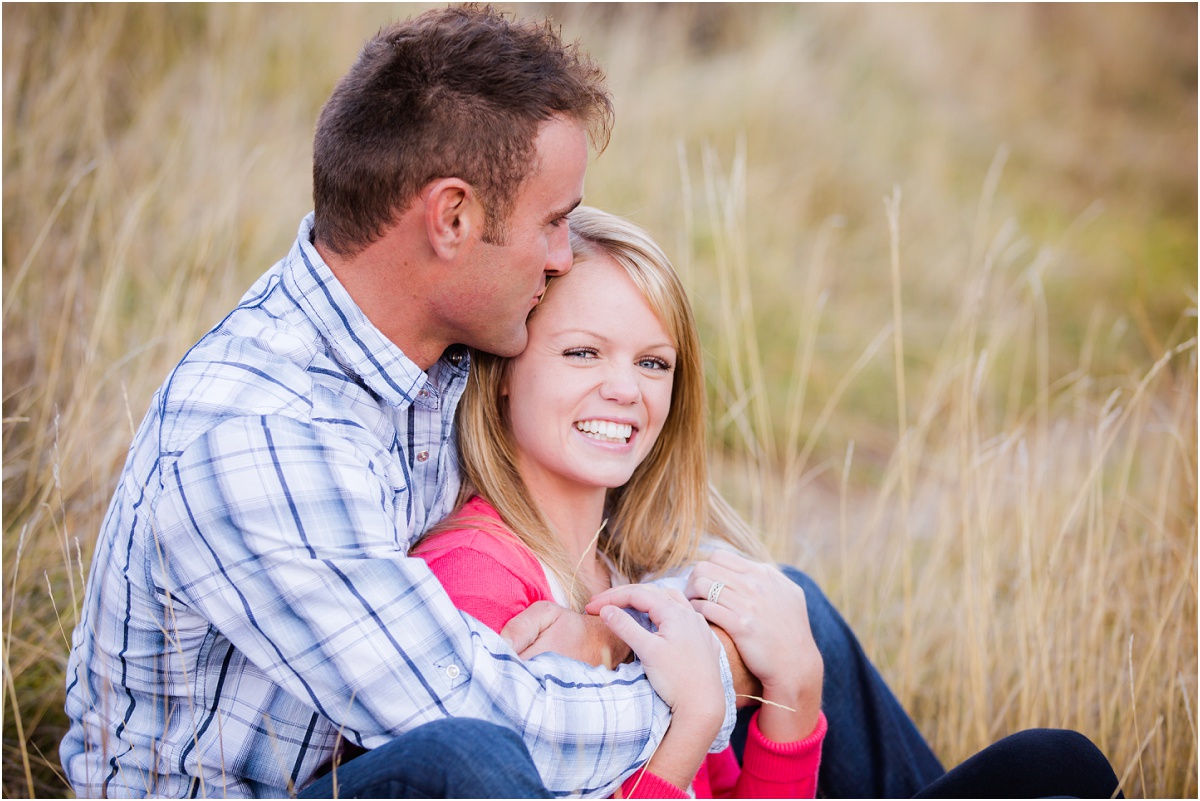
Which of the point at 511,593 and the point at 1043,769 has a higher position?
the point at 511,593

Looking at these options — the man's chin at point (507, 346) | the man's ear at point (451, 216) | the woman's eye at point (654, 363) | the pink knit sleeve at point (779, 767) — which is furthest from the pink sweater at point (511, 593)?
the man's ear at point (451, 216)

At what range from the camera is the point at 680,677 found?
1.78 m

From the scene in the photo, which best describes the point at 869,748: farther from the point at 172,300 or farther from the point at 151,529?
the point at 172,300

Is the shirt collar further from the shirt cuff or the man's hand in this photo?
the shirt cuff

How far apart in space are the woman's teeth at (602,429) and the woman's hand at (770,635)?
324 mm

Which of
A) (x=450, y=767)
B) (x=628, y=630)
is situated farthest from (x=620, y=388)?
(x=450, y=767)

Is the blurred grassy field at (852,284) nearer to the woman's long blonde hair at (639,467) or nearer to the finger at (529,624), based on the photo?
the woman's long blonde hair at (639,467)

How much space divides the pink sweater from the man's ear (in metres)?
0.56

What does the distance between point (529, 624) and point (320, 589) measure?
431mm

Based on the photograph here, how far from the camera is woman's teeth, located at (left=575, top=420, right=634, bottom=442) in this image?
7.10ft

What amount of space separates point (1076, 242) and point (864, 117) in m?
1.81

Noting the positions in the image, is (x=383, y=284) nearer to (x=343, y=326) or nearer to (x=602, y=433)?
(x=343, y=326)

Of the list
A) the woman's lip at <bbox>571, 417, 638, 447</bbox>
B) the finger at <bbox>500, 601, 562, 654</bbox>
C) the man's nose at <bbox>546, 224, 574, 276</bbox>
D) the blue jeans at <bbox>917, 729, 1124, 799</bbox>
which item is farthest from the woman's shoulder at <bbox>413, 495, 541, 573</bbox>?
the blue jeans at <bbox>917, 729, 1124, 799</bbox>

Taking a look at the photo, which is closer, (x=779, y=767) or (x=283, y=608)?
(x=283, y=608)
